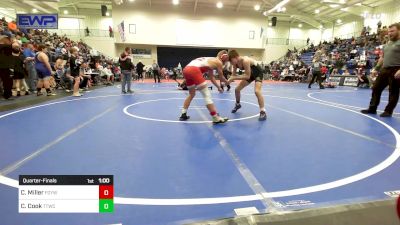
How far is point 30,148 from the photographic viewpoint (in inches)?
129

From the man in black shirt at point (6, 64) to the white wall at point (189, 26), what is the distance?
21.7 m

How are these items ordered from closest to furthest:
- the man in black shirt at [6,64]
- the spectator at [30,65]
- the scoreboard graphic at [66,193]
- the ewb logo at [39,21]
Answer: the scoreboard graphic at [66,193]
the man in black shirt at [6,64]
the spectator at [30,65]
the ewb logo at [39,21]

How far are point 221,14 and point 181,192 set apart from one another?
2980cm

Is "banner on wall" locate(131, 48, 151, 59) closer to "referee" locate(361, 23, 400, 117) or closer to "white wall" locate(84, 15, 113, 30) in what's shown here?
"white wall" locate(84, 15, 113, 30)

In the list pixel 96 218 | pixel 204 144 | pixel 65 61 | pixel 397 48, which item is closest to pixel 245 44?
pixel 65 61

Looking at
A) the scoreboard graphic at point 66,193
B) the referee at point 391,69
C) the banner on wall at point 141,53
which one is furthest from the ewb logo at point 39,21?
the banner on wall at point 141,53

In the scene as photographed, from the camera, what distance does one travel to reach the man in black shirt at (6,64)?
23.7 feet

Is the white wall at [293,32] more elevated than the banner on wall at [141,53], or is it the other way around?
the white wall at [293,32]

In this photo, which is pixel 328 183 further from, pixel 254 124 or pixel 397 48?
A: pixel 397 48

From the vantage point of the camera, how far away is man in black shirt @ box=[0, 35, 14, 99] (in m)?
7.22

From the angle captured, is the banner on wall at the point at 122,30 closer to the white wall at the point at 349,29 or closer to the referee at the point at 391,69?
the referee at the point at 391,69

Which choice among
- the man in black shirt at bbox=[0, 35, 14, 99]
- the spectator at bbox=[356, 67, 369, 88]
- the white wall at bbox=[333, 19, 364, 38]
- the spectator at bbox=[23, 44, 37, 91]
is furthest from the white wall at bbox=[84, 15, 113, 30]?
the white wall at bbox=[333, 19, 364, 38]

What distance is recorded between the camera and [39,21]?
9.44 metres

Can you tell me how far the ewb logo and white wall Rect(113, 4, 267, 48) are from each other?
19.3 meters
